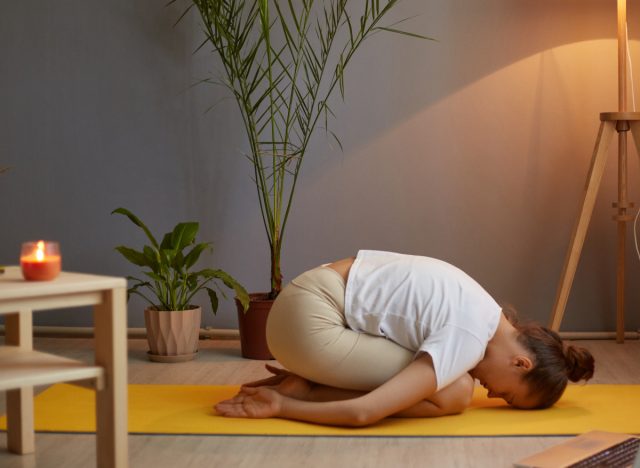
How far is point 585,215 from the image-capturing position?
3.76 meters

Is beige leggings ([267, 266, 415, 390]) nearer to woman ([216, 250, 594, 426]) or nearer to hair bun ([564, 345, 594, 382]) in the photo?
woman ([216, 250, 594, 426])

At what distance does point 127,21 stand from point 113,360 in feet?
8.00

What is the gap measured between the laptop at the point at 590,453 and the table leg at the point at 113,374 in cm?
87

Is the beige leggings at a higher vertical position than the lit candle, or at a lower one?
lower

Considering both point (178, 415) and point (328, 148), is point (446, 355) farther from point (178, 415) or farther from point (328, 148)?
point (328, 148)

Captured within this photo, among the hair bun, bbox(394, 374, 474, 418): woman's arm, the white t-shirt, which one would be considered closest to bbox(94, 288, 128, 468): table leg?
the white t-shirt

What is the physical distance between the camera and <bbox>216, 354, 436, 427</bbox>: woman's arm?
2.56 metres

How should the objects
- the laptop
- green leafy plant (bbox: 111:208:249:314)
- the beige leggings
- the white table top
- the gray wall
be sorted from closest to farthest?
the white table top → the laptop → the beige leggings → green leafy plant (bbox: 111:208:249:314) → the gray wall

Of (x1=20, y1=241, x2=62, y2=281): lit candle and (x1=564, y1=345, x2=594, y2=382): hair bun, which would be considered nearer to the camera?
(x1=20, y1=241, x2=62, y2=281): lit candle

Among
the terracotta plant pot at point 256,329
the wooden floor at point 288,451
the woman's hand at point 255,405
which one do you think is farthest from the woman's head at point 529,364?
the terracotta plant pot at point 256,329

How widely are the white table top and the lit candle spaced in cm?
2

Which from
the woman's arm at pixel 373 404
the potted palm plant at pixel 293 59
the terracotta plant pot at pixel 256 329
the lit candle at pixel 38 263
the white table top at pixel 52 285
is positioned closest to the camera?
the white table top at pixel 52 285

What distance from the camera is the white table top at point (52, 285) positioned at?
1.92 m

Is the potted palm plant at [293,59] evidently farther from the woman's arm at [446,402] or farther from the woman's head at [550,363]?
the woman's head at [550,363]
